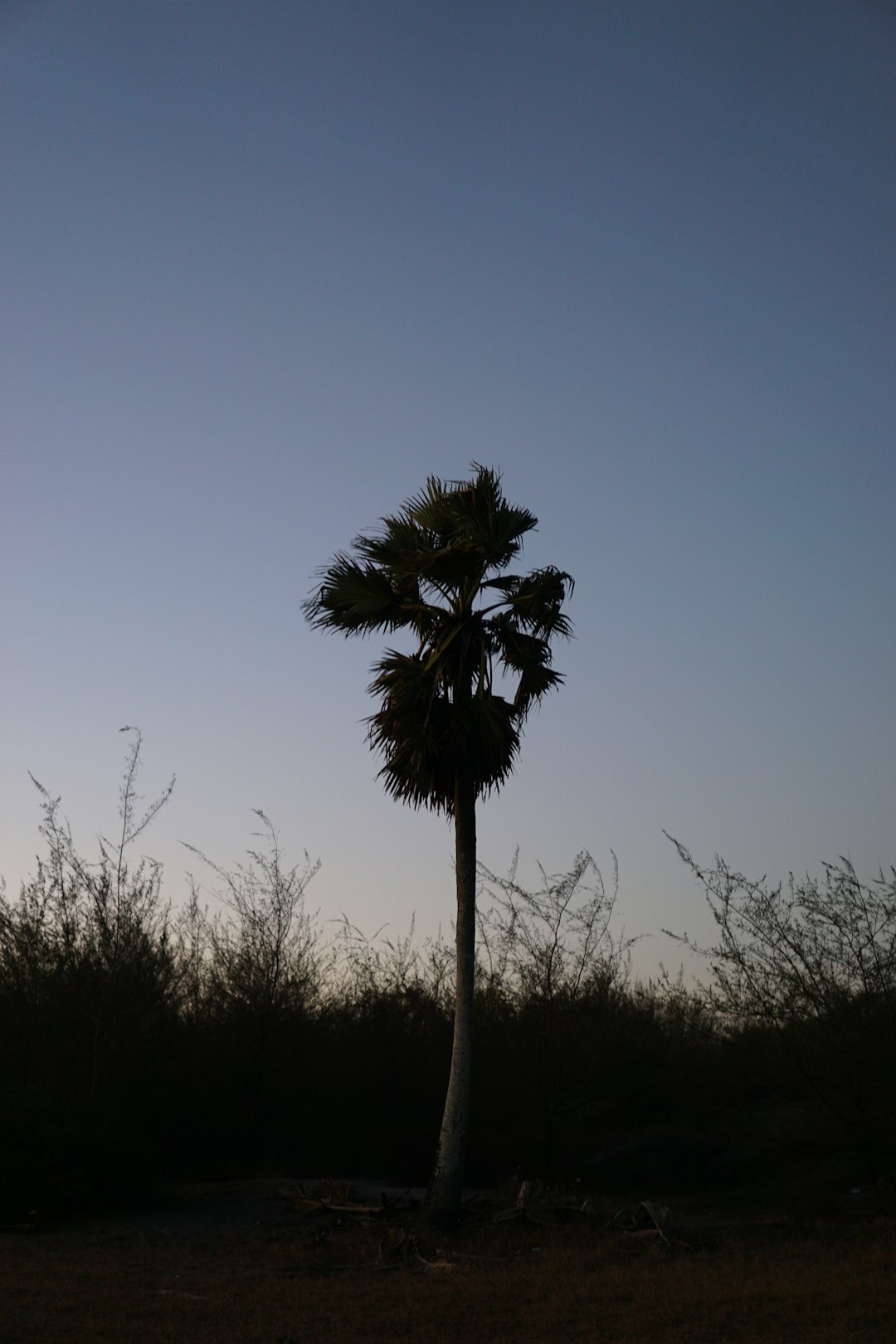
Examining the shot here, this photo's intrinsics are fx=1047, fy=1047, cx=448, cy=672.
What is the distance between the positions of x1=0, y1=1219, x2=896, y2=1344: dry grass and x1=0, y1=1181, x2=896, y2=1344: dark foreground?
0.03 m

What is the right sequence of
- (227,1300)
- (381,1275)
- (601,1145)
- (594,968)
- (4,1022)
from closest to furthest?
(227,1300)
(381,1275)
(4,1022)
(594,968)
(601,1145)

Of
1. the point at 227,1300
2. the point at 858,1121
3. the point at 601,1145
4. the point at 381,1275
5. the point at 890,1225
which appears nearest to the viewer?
the point at 227,1300

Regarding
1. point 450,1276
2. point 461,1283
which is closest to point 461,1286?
point 461,1283

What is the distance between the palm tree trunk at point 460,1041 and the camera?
509 inches

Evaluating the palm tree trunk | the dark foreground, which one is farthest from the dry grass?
the palm tree trunk

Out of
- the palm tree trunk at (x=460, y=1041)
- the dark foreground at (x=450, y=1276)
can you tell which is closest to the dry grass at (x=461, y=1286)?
the dark foreground at (x=450, y=1276)

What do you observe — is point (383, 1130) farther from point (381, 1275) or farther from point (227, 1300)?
Result: point (227, 1300)

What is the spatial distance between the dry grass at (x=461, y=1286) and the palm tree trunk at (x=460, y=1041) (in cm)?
45

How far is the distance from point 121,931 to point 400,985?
705 centimetres

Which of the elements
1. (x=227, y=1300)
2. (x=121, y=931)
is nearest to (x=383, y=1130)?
(x=121, y=931)

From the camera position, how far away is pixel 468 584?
1466 centimetres

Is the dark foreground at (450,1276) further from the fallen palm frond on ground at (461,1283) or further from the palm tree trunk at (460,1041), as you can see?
the palm tree trunk at (460,1041)

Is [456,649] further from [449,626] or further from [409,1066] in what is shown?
[409,1066]

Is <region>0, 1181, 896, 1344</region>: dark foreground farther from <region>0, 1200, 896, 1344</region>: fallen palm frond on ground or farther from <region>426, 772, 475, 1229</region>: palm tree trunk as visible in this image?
<region>426, 772, 475, 1229</region>: palm tree trunk
